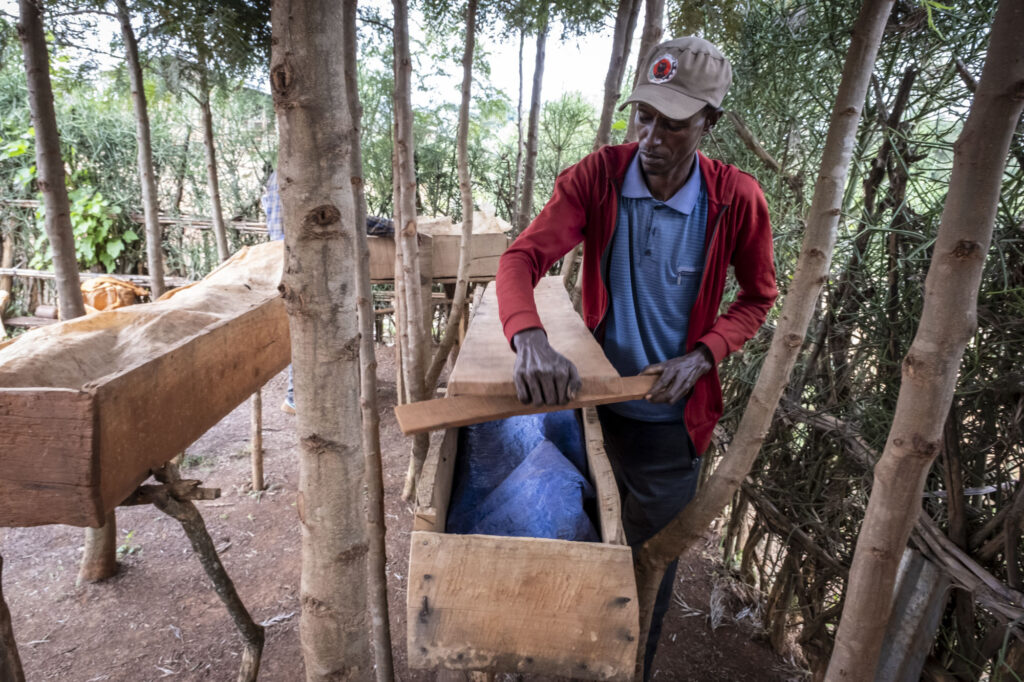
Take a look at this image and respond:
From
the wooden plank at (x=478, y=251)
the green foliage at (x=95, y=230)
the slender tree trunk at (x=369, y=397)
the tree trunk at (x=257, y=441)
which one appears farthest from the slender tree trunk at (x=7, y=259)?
the slender tree trunk at (x=369, y=397)

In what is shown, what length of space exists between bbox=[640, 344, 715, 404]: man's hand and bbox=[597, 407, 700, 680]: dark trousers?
18.0 inches

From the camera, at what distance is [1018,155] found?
5.71 ft

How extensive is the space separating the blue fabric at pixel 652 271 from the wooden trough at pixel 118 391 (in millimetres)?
1314

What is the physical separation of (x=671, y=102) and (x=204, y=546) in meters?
2.09

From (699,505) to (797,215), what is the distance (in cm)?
176

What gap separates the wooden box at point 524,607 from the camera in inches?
47.1

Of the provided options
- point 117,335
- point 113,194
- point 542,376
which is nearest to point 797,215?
point 542,376

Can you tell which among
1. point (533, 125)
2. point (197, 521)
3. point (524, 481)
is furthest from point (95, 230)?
point (524, 481)

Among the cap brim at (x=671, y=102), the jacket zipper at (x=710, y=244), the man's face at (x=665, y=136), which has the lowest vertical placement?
the jacket zipper at (x=710, y=244)

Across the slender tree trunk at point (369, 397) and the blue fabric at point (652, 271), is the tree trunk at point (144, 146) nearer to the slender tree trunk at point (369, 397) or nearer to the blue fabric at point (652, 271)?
the slender tree trunk at point (369, 397)

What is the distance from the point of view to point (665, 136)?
175 cm

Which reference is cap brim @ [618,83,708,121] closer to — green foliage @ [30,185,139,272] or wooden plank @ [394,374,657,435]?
wooden plank @ [394,374,657,435]

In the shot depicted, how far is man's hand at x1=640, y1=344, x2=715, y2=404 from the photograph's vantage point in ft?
5.01

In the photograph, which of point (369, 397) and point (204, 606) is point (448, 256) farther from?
point (204, 606)
